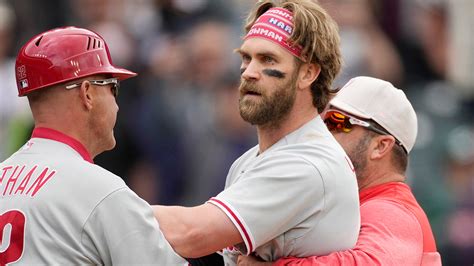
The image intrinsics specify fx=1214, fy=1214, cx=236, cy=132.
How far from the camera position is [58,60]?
5609 millimetres

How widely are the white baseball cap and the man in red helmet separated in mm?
1429

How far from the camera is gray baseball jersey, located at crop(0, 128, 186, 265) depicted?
5391mm

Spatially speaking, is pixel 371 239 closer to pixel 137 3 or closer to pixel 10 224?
pixel 10 224

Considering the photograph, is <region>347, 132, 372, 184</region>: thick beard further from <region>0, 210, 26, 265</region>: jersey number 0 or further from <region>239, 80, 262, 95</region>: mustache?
<region>0, 210, 26, 265</region>: jersey number 0

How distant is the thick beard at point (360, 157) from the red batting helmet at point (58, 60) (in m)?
1.62

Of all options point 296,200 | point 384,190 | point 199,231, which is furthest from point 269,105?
point 384,190

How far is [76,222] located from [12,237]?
31 cm

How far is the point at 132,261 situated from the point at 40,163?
639 millimetres

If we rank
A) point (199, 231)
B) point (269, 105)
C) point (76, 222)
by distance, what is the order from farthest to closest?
point (269, 105), point (199, 231), point (76, 222)

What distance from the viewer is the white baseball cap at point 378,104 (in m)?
6.67

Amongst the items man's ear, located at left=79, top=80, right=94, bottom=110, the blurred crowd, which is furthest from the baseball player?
the blurred crowd

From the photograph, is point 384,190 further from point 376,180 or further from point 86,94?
point 86,94

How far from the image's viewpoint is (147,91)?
11.4 meters

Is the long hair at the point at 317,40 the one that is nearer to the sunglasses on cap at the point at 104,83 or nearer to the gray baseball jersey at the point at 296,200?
the gray baseball jersey at the point at 296,200
